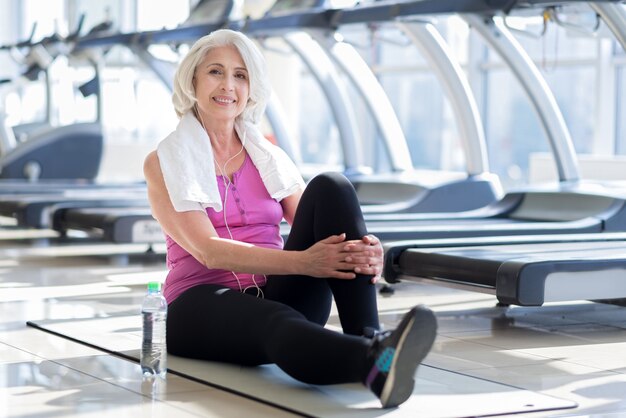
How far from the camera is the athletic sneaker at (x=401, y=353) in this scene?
7.54 feet

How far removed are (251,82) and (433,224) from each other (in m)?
2.78

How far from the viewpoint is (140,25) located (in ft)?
47.5

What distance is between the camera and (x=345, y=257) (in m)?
2.67

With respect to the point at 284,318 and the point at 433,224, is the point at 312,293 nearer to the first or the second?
the point at 284,318

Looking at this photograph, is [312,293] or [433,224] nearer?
[312,293]

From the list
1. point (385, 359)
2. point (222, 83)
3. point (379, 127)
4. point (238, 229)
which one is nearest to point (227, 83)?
point (222, 83)

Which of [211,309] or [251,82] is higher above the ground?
[251,82]

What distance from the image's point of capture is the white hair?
9.91ft

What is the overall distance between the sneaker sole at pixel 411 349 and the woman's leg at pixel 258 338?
0.07 metres

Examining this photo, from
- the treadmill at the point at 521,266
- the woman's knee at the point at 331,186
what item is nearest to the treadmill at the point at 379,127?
the treadmill at the point at 521,266

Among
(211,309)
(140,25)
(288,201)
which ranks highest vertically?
→ (140,25)

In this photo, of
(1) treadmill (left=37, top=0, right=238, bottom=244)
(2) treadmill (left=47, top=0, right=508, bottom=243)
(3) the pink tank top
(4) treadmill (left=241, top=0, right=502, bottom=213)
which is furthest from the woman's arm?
(4) treadmill (left=241, top=0, right=502, bottom=213)

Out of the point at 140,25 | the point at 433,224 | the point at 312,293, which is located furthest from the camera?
the point at 140,25

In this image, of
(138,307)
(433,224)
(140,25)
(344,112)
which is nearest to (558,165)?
(433,224)
